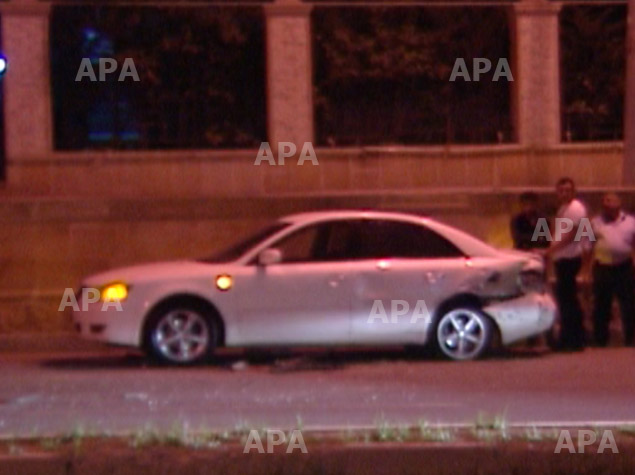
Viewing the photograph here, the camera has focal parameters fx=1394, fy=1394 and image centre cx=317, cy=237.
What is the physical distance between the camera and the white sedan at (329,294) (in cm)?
1317

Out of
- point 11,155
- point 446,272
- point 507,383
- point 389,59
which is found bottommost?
point 507,383

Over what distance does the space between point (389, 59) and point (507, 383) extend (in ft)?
37.2

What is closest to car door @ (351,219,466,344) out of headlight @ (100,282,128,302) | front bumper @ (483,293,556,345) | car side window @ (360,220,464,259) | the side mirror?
car side window @ (360,220,464,259)

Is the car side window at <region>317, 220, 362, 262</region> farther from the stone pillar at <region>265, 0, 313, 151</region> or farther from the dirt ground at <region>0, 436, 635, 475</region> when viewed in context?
the stone pillar at <region>265, 0, 313, 151</region>

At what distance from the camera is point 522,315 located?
13.5 metres

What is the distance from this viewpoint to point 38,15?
20344 millimetres

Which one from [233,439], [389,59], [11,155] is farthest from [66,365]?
[389,59]

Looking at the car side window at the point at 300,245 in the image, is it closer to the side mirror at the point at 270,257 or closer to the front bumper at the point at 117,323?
the side mirror at the point at 270,257

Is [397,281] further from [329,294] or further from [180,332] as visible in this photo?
[180,332]

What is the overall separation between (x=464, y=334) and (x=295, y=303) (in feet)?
5.53

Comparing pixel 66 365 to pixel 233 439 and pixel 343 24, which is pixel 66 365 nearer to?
pixel 233 439

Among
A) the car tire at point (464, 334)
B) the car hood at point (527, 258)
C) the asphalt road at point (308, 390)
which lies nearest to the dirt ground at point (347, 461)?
the asphalt road at point (308, 390)

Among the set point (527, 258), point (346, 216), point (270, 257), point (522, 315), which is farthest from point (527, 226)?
point (270, 257)

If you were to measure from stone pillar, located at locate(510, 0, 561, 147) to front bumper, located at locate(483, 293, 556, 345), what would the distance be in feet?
27.3
